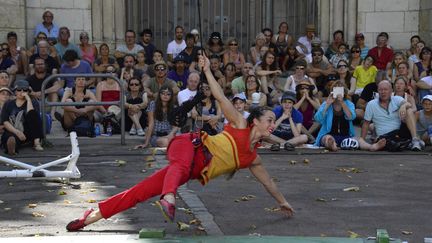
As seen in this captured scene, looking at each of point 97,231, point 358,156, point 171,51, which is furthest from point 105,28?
point 97,231

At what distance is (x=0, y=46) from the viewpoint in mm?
17016

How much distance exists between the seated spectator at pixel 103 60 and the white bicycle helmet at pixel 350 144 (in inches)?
196

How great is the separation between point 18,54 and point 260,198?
28.9ft

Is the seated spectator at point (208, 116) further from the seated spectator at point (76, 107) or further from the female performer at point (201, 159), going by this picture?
the female performer at point (201, 159)

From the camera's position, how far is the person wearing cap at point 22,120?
1329 cm

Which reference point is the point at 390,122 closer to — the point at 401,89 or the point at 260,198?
the point at 401,89

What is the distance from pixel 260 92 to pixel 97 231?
27.2 feet

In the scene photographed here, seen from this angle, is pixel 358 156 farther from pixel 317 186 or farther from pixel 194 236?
pixel 194 236

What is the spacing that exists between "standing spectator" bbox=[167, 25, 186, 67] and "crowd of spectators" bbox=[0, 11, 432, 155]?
22 millimetres

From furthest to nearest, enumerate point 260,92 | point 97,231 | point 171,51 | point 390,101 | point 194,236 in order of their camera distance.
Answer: point 171,51, point 260,92, point 390,101, point 97,231, point 194,236

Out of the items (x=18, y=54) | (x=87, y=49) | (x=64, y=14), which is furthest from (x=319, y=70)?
(x=18, y=54)

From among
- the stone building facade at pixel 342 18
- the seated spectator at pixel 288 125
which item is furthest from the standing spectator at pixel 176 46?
the seated spectator at pixel 288 125

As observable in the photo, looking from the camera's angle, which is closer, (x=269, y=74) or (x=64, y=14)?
(x=269, y=74)

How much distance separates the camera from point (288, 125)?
46.4 feet
